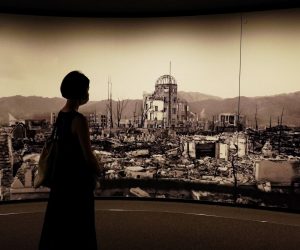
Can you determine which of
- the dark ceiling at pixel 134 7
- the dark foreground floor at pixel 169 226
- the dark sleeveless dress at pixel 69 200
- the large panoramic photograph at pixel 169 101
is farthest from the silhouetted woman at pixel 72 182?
the large panoramic photograph at pixel 169 101

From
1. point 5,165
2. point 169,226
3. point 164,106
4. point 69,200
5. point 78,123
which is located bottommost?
point 169,226

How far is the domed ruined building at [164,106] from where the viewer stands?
549 centimetres

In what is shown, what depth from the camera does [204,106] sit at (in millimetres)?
5348

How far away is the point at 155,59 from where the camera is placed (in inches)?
216

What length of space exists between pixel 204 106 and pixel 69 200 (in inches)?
131

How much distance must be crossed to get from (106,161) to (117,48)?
1.73 meters

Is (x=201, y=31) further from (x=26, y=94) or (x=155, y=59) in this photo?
(x=26, y=94)

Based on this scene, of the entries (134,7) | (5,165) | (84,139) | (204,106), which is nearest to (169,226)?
(204,106)

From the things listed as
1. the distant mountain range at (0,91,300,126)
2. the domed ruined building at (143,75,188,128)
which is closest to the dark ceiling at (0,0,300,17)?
the domed ruined building at (143,75,188,128)

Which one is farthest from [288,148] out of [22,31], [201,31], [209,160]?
[22,31]

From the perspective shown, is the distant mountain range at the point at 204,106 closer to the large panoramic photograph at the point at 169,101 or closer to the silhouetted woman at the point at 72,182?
the large panoramic photograph at the point at 169,101

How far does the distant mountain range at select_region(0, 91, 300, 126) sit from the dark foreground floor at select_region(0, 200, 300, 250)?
1.30 m

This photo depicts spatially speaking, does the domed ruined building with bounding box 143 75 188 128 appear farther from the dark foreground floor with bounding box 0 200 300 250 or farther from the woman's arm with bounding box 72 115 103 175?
the woman's arm with bounding box 72 115 103 175

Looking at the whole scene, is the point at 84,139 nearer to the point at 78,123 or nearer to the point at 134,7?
the point at 78,123
